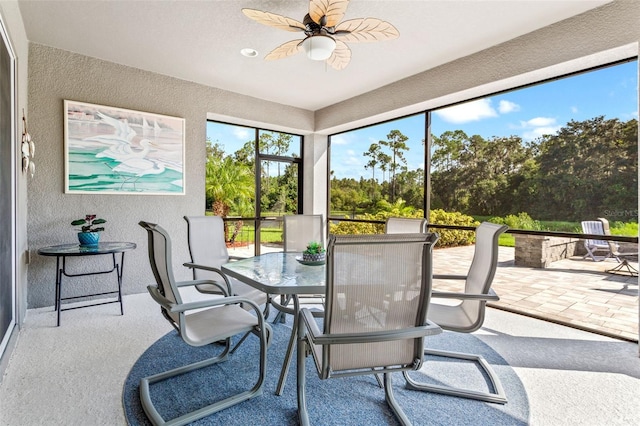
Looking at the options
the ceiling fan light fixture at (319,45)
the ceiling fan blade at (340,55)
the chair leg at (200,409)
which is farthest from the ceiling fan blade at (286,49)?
the chair leg at (200,409)

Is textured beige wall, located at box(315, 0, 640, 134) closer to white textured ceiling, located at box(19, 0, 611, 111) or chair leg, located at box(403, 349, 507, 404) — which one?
white textured ceiling, located at box(19, 0, 611, 111)

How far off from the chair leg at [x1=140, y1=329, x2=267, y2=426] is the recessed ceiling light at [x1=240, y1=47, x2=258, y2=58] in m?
2.94

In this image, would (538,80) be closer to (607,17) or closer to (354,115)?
(607,17)

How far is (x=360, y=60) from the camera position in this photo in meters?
3.82

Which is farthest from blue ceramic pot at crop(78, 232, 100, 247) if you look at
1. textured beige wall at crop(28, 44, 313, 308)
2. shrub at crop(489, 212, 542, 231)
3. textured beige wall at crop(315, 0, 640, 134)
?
shrub at crop(489, 212, 542, 231)

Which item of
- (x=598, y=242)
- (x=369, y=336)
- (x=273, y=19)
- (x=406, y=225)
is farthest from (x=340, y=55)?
(x=598, y=242)

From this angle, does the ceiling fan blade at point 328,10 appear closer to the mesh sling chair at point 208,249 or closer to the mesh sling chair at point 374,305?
the mesh sling chair at point 374,305

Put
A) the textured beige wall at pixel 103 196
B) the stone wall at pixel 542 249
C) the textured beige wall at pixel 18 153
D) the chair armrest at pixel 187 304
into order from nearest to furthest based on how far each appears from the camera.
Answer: the chair armrest at pixel 187 304
the textured beige wall at pixel 18 153
the stone wall at pixel 542 249
the textured beige wall at pixel 103 196

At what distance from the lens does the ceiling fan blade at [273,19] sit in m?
2.30

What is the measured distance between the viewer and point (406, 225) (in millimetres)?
3312

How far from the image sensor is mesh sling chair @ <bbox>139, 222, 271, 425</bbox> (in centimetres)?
179

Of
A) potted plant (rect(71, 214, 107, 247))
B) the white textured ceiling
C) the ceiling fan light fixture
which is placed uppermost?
the white textured ceiling

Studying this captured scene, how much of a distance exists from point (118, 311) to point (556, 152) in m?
4.92

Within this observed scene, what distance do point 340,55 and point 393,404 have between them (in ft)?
8.62
